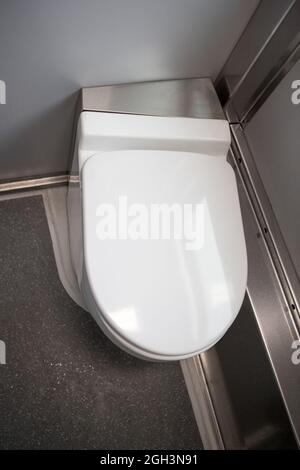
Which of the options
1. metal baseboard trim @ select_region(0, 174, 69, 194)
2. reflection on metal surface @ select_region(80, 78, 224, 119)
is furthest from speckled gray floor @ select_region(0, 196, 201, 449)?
reflection on metal surface @ select_region(80, 78, 224, 119)

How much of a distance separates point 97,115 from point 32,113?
198 mm

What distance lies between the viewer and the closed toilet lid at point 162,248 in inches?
27.4

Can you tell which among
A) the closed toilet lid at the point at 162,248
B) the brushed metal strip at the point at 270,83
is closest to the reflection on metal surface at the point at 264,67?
the brushed metal strip at the point at 270,83

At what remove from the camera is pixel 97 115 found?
840 mm

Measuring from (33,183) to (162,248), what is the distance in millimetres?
627

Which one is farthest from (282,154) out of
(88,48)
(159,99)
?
(88,48)

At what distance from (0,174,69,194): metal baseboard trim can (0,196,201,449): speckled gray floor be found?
136mm

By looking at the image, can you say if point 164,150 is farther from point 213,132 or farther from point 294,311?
point 294,311

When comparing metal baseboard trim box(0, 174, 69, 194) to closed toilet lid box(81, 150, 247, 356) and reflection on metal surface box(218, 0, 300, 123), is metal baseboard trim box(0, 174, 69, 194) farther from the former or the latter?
reflection on metal surface box(218, 0, 300, 123)

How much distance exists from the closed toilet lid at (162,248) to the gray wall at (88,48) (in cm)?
23

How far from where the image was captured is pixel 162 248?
2.47 ft

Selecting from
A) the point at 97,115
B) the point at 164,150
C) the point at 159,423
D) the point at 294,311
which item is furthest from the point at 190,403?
the point at 97,115

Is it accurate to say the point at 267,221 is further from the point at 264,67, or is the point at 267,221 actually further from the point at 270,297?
the point at 264,67
